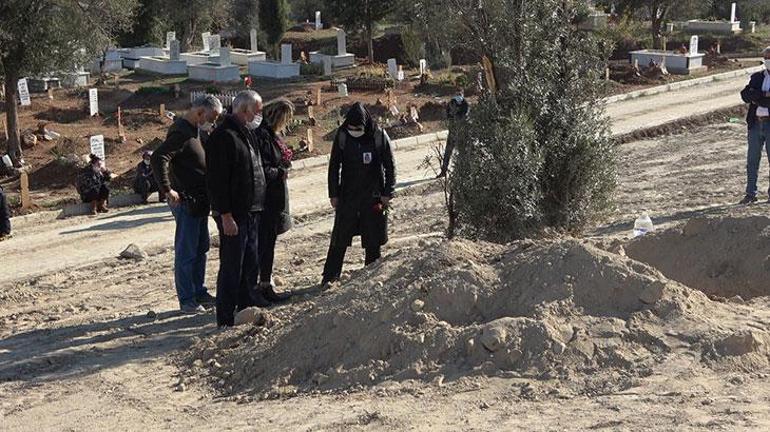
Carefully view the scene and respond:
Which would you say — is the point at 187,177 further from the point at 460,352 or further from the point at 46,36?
the point at 46,36

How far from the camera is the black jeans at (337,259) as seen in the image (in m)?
9.00

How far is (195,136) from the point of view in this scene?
28.1 ft

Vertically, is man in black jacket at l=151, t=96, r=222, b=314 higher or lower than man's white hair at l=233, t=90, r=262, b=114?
lower

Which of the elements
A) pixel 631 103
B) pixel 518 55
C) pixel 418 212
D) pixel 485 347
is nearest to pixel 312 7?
pixel 631 103

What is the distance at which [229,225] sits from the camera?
7.70 meters

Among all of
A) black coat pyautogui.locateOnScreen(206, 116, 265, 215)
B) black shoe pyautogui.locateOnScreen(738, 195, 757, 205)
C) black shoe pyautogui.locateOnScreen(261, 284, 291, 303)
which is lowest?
black shoe pyautogui.locateOnScreen(261, 284, 291, 303)

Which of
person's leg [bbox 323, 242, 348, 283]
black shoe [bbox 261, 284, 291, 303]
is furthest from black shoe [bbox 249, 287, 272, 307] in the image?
person's leg [bbox 323, 242, 348, 283]

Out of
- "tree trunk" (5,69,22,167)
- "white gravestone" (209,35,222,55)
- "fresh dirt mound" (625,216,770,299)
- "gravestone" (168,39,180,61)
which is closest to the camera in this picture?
"fresh dirt mound" (625,216,770,299)

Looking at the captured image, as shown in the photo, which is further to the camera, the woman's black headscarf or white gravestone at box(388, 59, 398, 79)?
white gravestone at box(388, 59, 398, 79)

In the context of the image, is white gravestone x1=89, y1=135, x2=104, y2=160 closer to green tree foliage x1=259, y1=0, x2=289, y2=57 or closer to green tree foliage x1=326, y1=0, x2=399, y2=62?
green tree foliage x1=326, y1=0, x2=399, y2=62

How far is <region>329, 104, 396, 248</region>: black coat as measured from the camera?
8727 mm

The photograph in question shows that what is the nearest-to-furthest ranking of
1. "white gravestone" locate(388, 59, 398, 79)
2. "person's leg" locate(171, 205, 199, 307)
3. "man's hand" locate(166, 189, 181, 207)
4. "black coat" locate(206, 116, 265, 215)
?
"black coat" locate(206, 116, 265, 215) < "man's hand" locate(166, 189, 181, 207) < "person's leg" locate(171, 205, 199, 307) < "white gravestone" locate(388, 59, 398, 79)

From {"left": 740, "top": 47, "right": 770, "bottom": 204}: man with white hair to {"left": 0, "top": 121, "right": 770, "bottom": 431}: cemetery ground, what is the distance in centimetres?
342

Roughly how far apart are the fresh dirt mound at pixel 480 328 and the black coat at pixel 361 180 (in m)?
1.39
